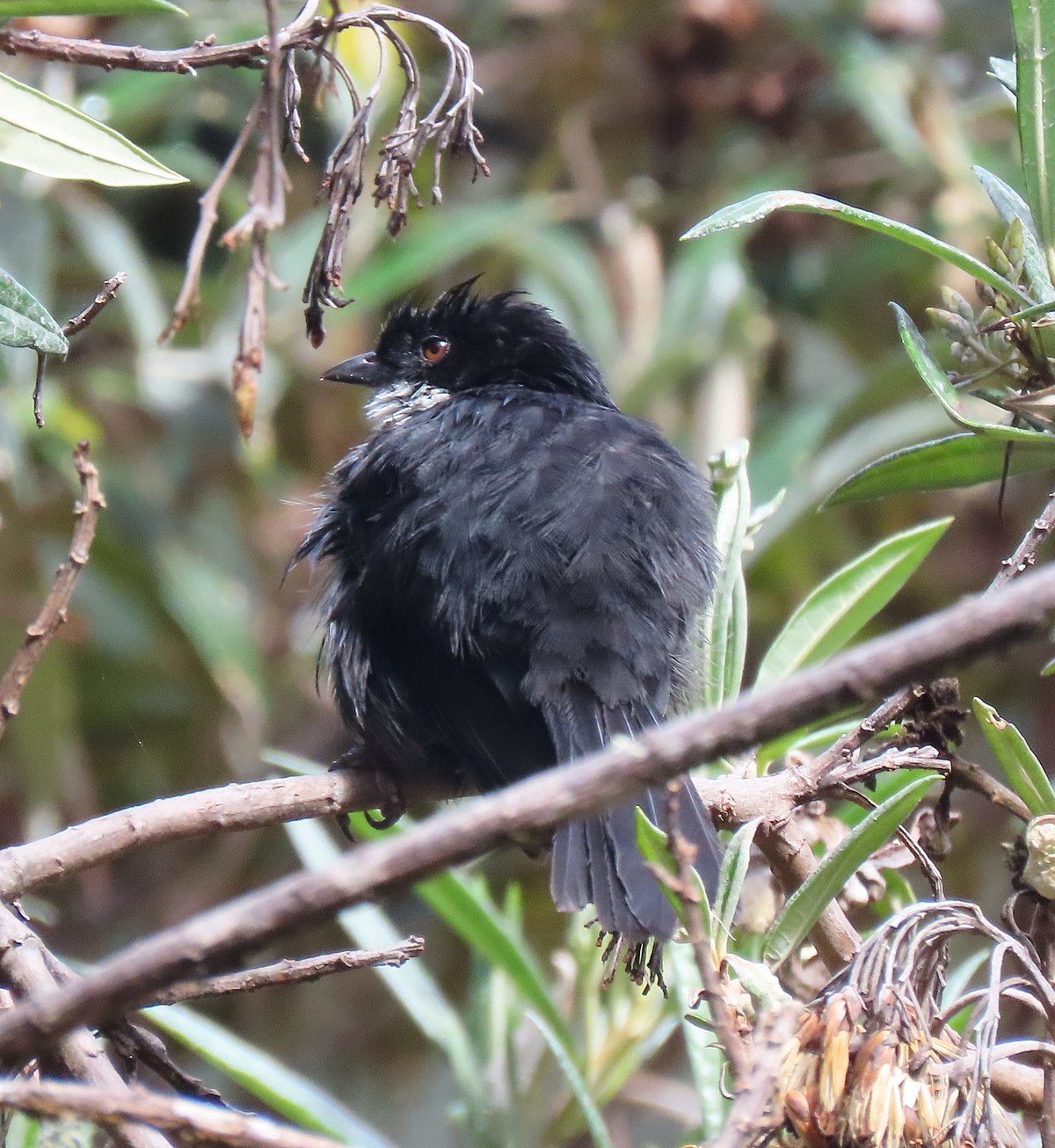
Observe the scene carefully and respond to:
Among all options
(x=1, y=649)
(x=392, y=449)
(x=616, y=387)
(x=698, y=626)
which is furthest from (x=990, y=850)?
(x=1, y=649)

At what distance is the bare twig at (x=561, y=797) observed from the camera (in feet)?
3.50

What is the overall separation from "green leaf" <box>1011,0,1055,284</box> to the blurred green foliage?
2.73m

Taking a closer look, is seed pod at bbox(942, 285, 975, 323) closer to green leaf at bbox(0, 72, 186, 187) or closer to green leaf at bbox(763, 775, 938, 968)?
green leaf at bbox(763, 775, 938, 968)

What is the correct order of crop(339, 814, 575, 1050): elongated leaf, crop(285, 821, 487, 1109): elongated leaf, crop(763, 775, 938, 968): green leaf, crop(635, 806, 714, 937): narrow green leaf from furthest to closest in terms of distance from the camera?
crop(285, 821, 487, 1109): elongated leaf
crop(339, 814, 575, 1050): elongated leaf
crop(763, 775, 938, 968): green leaf
crop(635, 806, 714, 937): narrow green leaf

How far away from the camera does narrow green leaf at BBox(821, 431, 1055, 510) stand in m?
2.26

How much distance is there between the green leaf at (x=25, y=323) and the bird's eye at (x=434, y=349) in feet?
5.88

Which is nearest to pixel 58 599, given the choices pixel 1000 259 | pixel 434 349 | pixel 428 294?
pixel 1000 259

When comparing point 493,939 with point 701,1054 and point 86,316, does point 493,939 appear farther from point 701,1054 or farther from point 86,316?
point 86,316

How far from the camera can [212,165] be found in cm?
570

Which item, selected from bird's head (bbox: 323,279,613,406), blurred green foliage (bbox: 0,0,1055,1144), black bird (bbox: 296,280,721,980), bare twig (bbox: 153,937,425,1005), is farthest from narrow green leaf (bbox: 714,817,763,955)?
blurred green foliage (bbox: 0,0,1055,1144)

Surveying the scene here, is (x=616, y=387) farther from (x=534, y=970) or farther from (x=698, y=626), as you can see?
(x=534, y=970)

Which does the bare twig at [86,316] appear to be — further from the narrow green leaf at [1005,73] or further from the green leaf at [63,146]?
the narrow green leaf at [1005,73]

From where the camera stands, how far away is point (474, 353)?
3.74 m

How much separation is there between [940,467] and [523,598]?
827 millimetres
